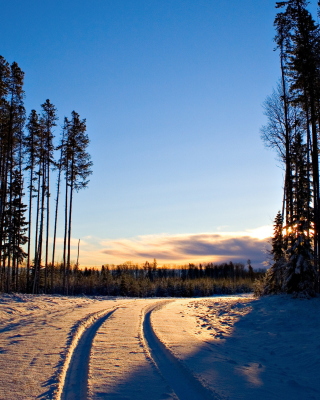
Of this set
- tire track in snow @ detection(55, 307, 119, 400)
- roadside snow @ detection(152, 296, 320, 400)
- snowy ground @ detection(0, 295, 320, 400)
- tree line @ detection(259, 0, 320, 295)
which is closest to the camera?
tire track in snow @ detection(55, 307, 119, 400)

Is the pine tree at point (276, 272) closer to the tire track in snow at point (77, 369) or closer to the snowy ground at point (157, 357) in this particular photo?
the snowy ground at point (157, 357)

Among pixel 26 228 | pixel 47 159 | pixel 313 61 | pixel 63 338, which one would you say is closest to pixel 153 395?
pixel 63 338

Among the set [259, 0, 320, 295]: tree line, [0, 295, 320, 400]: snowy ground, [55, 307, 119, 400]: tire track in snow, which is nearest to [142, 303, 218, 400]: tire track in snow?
[0, 295, 320, 400]: snowy ground

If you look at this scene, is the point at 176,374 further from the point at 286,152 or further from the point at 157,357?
the point at 286,152

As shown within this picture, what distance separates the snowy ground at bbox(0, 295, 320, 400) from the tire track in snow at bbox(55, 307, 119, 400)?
0.02 meters

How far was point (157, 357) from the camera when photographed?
6.90 m

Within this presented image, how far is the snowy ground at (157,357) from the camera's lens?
16.9 feet

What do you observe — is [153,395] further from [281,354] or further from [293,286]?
[293,286]

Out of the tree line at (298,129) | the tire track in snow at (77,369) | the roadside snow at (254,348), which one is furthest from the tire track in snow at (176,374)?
the tree line at (298,129)

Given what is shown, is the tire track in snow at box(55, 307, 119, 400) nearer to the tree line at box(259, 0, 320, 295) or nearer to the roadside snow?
the roadside snow

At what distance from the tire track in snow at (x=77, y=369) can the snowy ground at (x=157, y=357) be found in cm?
2

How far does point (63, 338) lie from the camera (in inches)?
337

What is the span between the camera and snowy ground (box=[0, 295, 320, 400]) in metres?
5.14

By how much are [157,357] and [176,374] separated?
1132mm
